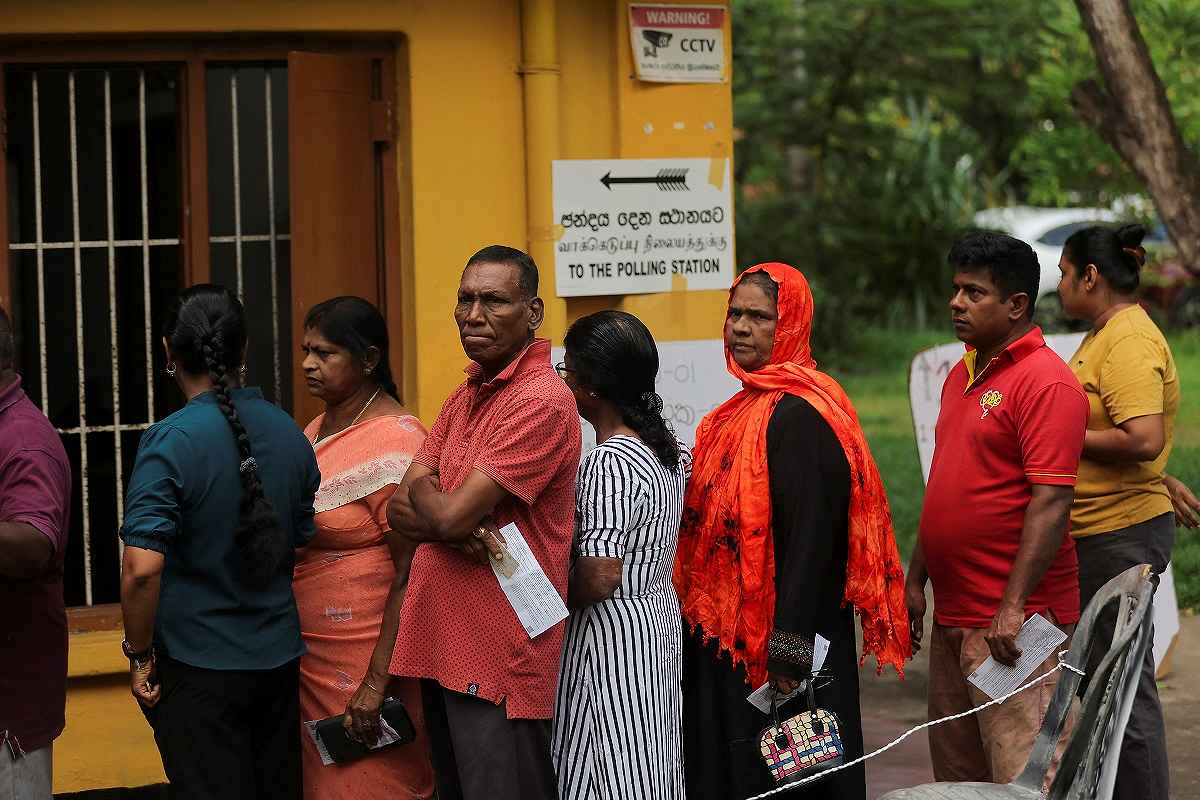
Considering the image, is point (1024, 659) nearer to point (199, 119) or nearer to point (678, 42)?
point (678, 42)

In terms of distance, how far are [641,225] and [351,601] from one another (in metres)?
2.13

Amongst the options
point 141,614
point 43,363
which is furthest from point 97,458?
point 141,614

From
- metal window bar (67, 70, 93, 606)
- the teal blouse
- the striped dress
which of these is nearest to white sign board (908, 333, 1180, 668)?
the striped dress

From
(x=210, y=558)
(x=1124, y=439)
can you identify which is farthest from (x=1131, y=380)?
(x=210, y=558)

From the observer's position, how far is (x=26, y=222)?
548 cm

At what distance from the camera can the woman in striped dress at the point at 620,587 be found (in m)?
3.97

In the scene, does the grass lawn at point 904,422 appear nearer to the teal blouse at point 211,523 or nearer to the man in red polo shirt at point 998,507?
the man in red polo shirt at point 998,507

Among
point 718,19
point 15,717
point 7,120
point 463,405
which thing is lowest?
point 15,717

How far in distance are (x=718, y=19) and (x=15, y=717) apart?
355cm

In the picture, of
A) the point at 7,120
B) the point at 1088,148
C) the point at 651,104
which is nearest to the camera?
the point at 7,120

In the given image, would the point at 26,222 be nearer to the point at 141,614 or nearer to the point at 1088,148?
the point at 141,614

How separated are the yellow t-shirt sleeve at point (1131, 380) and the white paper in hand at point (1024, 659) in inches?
38.7

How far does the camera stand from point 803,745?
4160mm

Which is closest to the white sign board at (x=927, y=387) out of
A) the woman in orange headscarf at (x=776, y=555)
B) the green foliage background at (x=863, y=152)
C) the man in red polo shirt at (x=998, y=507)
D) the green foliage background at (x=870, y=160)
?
the man in red polo shirt at (x=998, y=507)
